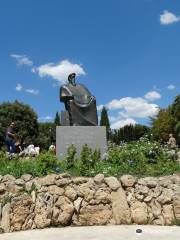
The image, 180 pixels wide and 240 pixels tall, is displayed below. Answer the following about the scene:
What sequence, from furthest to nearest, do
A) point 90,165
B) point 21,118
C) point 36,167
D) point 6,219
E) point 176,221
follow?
point 21,118 → point 90,165 → point 36,167 → point 176,221 → point 6,219

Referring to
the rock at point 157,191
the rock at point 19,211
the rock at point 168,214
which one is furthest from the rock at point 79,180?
the rock at point 168,214

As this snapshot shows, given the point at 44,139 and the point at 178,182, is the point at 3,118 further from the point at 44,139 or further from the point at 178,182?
the point at 178,182

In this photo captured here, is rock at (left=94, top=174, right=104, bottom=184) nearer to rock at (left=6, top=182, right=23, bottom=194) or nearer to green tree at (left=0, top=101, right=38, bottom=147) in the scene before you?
rock at (left=6, top=182, right=23, bottom=194)

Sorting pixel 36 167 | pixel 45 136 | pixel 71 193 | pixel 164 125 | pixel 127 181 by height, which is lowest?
pixel 71 193

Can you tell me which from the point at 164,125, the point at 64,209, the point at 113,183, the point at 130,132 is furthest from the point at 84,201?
the point at 130,132

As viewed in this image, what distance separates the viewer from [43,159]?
9.95m

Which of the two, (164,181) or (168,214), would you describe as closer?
(168,214)

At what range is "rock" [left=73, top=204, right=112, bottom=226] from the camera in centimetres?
879

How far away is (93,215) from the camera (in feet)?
29.1

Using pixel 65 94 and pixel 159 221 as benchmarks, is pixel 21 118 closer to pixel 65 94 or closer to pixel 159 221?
pixel 65 94

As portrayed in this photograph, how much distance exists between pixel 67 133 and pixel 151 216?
228 inches

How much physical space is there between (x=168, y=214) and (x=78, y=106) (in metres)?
6.90

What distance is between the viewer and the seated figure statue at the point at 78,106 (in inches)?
595

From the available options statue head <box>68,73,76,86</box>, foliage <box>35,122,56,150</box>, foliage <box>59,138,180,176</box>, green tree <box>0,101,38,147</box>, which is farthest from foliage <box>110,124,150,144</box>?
foliage <box>59,138,180,176</box>
